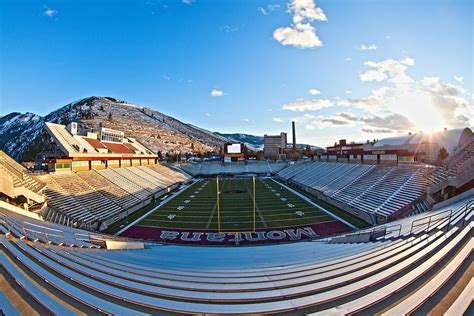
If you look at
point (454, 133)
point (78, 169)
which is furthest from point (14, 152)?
point (454, 133)

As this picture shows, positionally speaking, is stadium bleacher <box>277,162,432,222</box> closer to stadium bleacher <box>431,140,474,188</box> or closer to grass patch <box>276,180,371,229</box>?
grass patch <box>276,180,371,229</box>

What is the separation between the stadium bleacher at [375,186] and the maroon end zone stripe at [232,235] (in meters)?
4.40

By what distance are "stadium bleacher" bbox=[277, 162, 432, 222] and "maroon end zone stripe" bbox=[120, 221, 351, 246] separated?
14.4 feet

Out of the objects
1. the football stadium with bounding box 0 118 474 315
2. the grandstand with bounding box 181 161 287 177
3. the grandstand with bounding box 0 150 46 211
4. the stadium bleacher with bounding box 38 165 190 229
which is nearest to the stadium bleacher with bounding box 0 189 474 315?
the football stadium with bounding box 0 118 474 315

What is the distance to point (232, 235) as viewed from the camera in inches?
745

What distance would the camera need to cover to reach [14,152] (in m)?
148

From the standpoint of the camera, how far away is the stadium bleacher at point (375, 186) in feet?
67.0

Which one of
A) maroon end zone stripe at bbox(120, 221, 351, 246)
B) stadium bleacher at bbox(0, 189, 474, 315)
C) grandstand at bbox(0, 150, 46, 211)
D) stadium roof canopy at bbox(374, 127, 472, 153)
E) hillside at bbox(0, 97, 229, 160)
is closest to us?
stadium bleacher at bbox(0, 189, 474, 315)

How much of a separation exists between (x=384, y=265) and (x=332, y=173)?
35933 mm

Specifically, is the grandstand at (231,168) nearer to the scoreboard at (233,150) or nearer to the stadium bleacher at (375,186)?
the scoreboard at (233,150)

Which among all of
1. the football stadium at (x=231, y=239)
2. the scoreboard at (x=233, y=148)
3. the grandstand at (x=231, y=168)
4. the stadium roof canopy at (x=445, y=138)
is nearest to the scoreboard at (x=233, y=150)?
the scoreboard at (x=233, y=148)

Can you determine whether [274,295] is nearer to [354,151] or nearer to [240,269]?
[240,269]

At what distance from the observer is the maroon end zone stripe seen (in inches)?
692

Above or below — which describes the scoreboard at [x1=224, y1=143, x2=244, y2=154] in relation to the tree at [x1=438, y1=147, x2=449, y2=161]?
above
